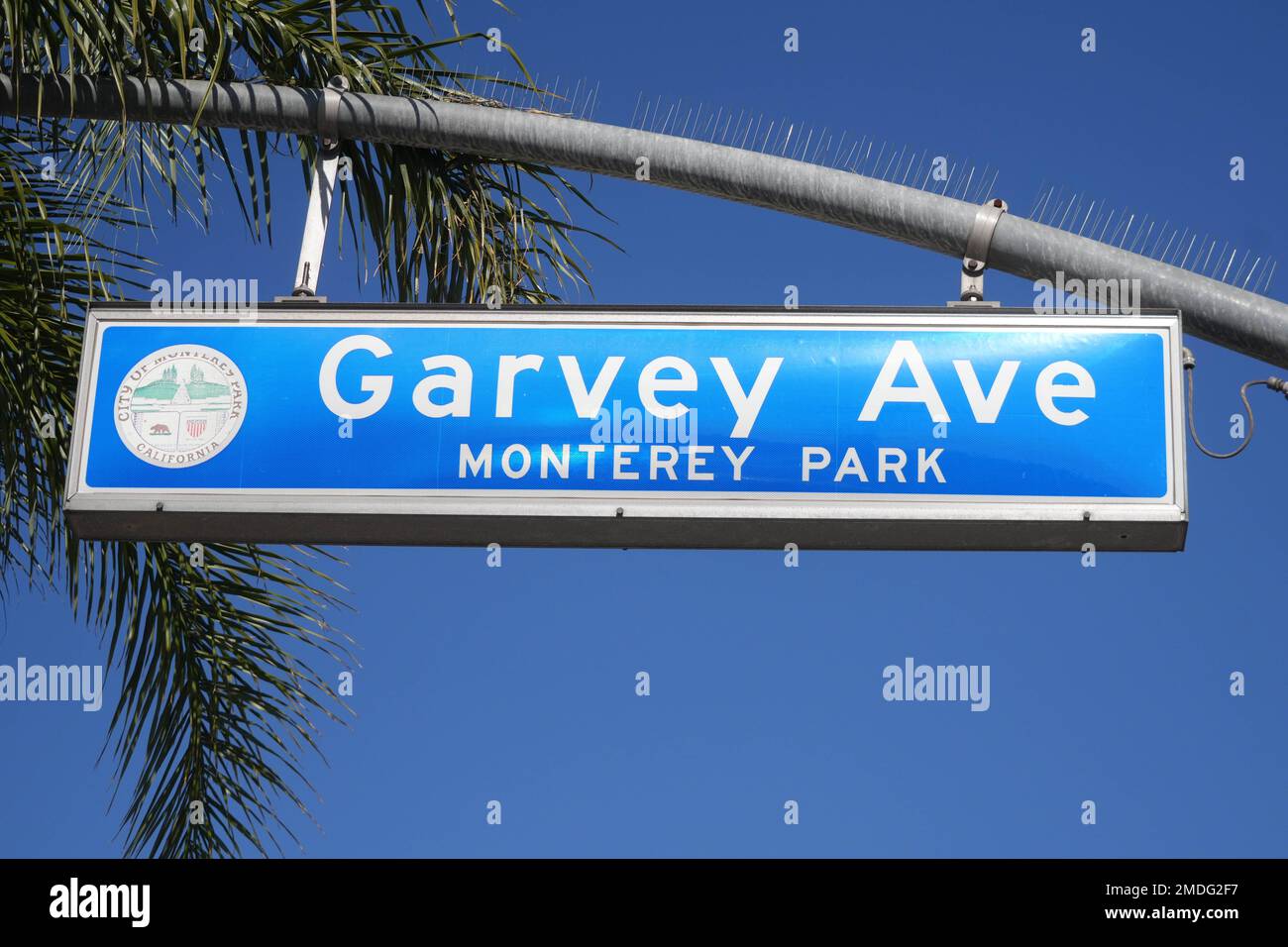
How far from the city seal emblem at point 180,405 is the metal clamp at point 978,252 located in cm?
172

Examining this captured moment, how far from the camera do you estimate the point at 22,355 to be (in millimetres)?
5668

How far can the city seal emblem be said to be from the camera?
3686 mm

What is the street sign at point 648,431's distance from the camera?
3.50 m

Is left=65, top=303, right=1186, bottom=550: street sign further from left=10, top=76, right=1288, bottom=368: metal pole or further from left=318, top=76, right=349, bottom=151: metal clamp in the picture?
left=318, top=76, right=349, bottom=151: metal clamp

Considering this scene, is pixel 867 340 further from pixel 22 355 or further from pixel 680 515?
pixel 22 355

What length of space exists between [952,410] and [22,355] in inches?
139

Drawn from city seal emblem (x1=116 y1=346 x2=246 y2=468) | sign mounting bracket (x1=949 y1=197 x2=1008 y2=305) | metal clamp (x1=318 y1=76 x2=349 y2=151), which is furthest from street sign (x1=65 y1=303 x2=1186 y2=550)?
metal clamp (x1=318 y1=76 x2=349 y2=151)

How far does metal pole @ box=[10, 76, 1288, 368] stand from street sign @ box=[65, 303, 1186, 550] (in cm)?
18

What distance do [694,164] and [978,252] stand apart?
0.80 metres

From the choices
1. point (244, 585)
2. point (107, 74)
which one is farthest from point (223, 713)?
point (107, 74)

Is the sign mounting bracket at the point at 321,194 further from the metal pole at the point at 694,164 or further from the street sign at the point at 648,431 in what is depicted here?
the street sign at the point at 648,431

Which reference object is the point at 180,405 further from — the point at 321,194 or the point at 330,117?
the point at 330,117

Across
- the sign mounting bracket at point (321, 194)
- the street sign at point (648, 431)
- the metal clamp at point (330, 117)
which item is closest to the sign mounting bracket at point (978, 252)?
the street sign at point (648, 431)

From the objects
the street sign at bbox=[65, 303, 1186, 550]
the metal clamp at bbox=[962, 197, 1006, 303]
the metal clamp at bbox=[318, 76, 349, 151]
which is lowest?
the street sign at bbox=[65, 303, 1186, 550]
